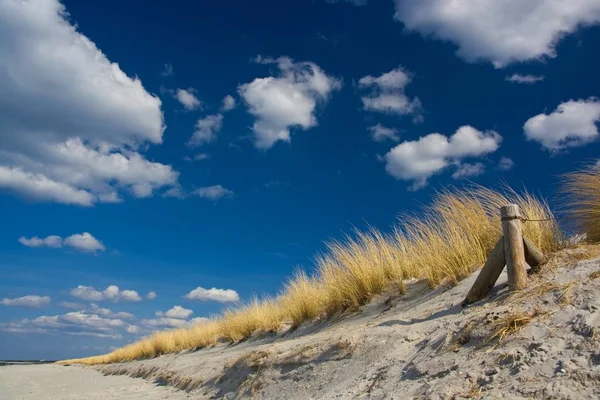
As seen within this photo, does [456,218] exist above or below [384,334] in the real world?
above

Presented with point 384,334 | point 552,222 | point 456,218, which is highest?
point 456,218

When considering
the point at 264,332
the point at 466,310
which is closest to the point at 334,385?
the point at 466,310

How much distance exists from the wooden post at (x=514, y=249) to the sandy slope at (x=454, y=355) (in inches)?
6.6

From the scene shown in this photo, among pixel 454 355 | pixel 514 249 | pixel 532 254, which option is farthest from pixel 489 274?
pixel 454 355

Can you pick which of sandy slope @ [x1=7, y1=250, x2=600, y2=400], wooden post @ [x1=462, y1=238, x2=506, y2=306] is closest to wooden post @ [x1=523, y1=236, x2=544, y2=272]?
sandy slope @ [x1=7, y1=250, x2=600, y2=400]

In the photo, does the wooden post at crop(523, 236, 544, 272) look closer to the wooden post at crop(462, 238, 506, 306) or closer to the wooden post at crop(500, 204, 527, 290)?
the wooden post at crop(500, 204, 527, 290)

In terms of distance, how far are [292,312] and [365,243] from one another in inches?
82.2

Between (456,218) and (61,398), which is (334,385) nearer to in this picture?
(456,218)

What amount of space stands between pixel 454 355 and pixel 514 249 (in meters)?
1.57

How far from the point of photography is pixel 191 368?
8.73 metres

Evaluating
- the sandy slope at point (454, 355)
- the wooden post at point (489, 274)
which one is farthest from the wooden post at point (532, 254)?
the wooden post at point (489, 274)

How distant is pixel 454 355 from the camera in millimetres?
3656

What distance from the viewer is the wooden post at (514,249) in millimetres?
4660

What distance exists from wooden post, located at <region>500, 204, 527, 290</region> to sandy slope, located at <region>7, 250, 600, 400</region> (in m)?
0.17
